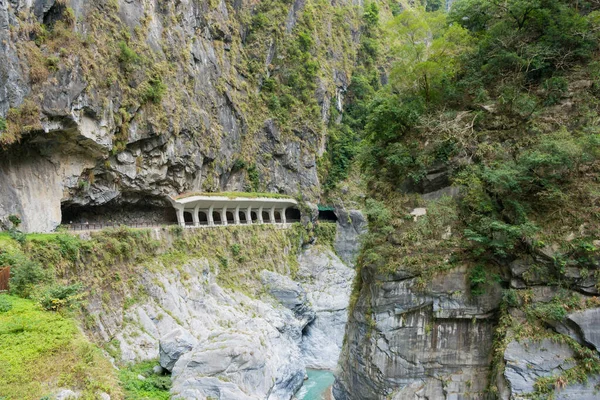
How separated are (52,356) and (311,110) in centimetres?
3429

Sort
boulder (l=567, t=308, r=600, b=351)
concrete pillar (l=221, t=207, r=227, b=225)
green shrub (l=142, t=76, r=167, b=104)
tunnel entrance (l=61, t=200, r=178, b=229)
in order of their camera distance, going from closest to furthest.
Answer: boulder (l=567, t=308, r=600, b=351)
green shrub (l=142, t=76, r=167, b=104)
tunnel entrance (l=61, t=200, r=178, b=229)
concrete pillar (l=221, t=207, r=227, b=225)

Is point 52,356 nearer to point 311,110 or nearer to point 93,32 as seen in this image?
point 93,32

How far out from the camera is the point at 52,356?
8.45 metres

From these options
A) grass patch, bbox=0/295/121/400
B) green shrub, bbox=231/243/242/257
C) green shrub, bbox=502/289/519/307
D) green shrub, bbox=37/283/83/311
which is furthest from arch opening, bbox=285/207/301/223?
grass patch, bbox=0/295/121/400

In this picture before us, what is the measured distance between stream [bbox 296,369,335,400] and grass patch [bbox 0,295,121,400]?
48.1 ft

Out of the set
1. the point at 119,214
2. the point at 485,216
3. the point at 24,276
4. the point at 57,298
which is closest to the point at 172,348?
the point at 57,298

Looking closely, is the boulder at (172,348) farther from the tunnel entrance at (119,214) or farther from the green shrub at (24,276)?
the tunnel entrance at (119,214)

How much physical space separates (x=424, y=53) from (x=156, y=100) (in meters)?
17.0

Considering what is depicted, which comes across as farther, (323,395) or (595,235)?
(323,395)

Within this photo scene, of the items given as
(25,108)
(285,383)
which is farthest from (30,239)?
(285,383)

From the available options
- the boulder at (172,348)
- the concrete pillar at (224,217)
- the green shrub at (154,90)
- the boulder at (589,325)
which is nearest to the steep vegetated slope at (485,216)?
the boulder at (589,325)

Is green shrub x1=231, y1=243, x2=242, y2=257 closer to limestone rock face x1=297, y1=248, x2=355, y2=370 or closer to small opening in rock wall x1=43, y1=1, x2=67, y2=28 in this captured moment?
limestone rock face x1=297, y1=248, x2=355, y2=370

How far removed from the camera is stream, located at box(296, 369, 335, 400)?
2100 cm

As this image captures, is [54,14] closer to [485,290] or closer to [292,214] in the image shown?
[485,290]
